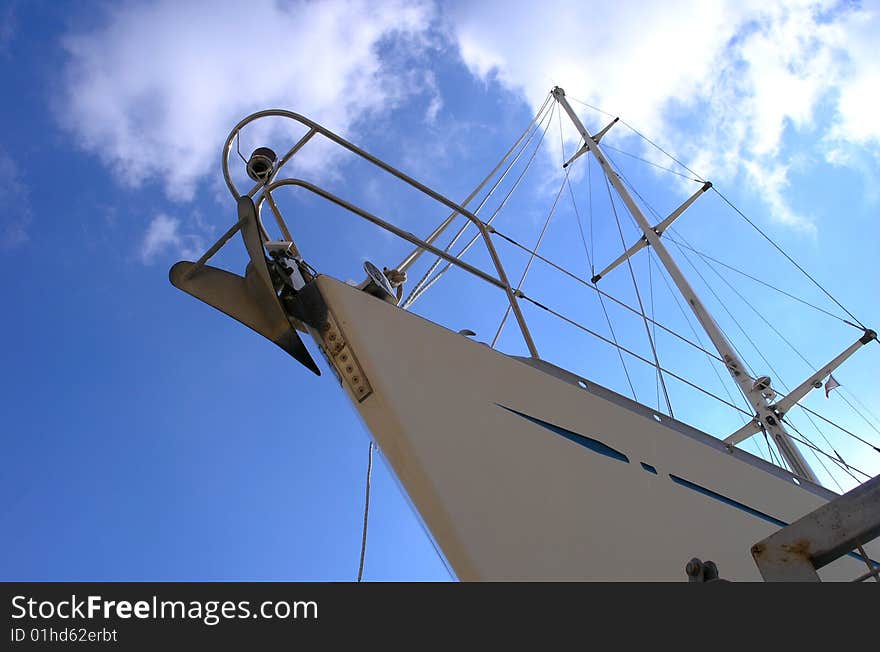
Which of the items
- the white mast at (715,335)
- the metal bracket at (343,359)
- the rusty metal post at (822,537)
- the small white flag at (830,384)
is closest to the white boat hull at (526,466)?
the metal bracket at (343,359)

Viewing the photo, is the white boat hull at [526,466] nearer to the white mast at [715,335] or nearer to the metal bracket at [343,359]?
the metal bracket at [343,359]

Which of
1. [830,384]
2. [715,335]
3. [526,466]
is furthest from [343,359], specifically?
[830,384]

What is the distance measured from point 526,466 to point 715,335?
25.2 feet

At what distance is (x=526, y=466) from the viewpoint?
11.4 feet

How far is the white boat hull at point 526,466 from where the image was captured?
125 inches

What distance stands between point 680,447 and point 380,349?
2159mm

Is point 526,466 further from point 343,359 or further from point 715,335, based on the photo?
point 715,335

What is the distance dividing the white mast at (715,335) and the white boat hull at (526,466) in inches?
195

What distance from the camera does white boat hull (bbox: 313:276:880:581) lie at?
3.16m

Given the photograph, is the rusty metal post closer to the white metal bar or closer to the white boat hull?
the white boat hull

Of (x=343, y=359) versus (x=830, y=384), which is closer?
(x=343, y=359)
